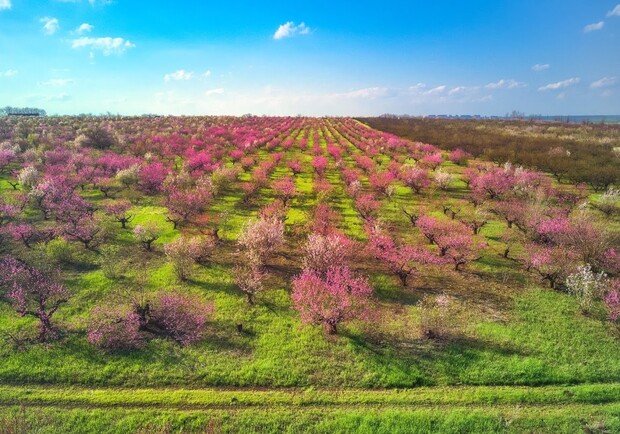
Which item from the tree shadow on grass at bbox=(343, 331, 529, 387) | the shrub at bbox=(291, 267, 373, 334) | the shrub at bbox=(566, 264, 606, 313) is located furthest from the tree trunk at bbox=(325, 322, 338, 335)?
the shrub at bbox=(566, 264, 606, 313)

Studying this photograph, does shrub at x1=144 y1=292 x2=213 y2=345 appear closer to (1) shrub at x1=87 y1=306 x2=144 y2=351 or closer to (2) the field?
(2) the field

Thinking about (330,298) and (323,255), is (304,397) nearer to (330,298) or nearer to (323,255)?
(330,298)

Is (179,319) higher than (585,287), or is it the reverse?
(585,287)

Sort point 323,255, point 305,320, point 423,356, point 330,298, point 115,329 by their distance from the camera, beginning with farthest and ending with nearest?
point 323,255, point 330,298, point 305,320, point 115,329, point 423,356

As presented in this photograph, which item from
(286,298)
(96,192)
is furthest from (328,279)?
(96,192)

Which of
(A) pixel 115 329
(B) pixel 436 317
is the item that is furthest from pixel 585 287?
(A) pixel 115 329

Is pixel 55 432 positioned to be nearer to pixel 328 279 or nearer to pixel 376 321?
pixel 328 279

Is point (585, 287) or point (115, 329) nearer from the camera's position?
point (115, 329)

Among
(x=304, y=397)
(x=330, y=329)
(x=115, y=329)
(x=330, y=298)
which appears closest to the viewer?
(x=304, y=397)

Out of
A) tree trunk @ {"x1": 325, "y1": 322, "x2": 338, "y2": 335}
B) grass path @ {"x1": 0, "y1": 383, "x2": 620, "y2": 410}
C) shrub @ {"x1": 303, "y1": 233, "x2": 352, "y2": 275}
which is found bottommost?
grass path @ {"x1": 0, "y1": 383, "x2": 620, "y2": 410}

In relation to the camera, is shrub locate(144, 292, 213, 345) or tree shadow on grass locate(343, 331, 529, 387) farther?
shrub locate(144, 292, 213, 345)
